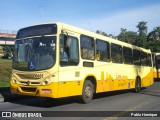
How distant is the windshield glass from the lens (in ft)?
37.0

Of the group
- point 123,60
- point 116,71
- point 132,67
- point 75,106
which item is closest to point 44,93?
point 75,106

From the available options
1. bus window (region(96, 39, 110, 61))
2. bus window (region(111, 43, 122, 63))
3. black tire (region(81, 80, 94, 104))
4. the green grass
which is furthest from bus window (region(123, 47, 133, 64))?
the green grass

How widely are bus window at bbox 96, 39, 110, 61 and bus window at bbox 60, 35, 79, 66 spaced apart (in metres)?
2.08

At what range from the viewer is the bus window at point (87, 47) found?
12.8 metres

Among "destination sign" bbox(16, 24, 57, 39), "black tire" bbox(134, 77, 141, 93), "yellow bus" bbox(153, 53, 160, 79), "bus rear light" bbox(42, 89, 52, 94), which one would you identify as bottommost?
"black tire" bbox(134, 77, 141, 93)

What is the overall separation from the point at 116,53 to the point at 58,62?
5750mm

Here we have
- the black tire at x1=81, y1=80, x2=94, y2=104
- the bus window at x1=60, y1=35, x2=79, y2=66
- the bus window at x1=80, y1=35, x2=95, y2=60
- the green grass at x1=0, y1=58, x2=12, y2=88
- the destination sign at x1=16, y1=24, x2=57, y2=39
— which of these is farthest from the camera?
the green grass at x1=0, y1=58, x2=12, y2=88

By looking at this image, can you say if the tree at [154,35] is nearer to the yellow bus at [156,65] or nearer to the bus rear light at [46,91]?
the yellow bus at [156,65]

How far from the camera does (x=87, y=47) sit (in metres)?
13.2

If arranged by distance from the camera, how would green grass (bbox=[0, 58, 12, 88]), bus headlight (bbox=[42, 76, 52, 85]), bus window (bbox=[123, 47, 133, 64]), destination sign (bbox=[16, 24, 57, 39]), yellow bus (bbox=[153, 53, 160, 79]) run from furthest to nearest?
yellow bus (bbox=[153, 53, 160, 79]) < green grass (bbox=[0, 58, 12, 88]) < bus window (bbox=[123, 47, 133, 64]) < destination sign (bbox=[16, 24, 57, 39]) < bus headlight (bbox=[42, 76, 52, 85])

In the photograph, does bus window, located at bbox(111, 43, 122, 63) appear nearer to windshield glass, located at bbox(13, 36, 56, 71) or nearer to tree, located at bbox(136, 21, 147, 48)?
windshield glass, located at bbox(13, 36, 56, 71)

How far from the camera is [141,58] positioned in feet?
67.5

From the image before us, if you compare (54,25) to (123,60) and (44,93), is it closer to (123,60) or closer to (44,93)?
(44,93)

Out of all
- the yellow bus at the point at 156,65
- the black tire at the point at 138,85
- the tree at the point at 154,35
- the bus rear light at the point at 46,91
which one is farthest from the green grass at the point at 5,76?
the tree at the point at 154,35
